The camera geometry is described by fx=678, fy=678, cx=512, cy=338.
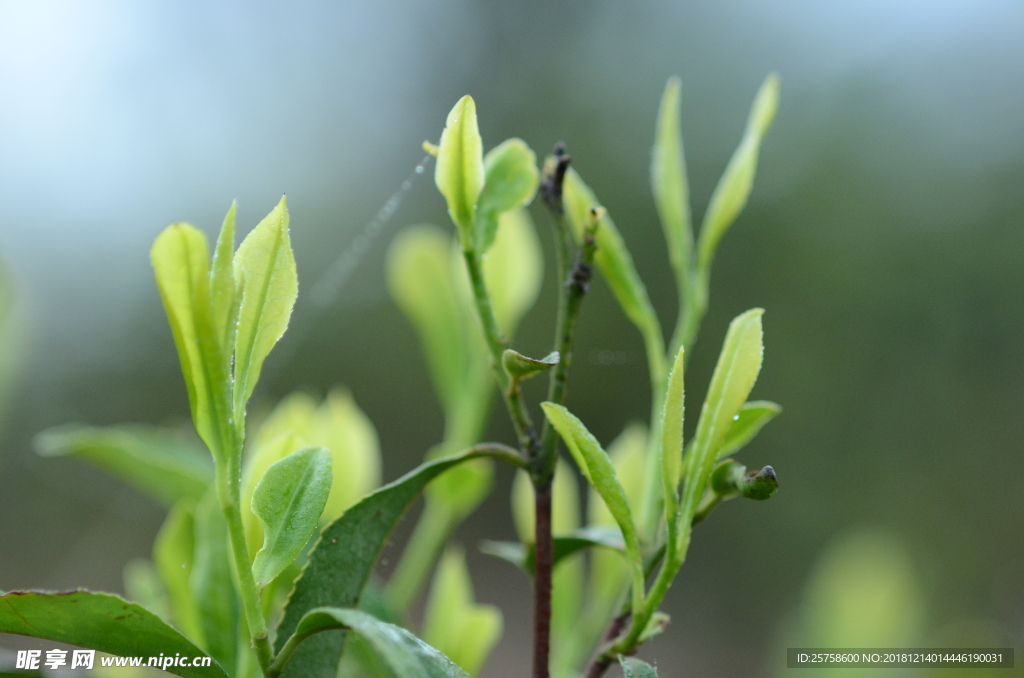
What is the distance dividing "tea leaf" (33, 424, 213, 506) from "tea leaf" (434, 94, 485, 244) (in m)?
0.23

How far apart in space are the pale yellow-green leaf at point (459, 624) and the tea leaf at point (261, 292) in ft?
0.82

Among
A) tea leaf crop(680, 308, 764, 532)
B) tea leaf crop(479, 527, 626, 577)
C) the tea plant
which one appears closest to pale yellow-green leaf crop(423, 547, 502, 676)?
the tea plant

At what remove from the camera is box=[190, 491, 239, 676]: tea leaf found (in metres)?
0.32

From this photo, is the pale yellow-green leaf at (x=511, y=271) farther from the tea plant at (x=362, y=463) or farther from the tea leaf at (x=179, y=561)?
the tea leaf at (x=179, y=561)

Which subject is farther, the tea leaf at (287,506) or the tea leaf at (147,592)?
the tea leaf at (147,592)

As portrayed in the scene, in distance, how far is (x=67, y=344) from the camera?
3990mm

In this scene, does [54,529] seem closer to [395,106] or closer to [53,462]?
[53,462]

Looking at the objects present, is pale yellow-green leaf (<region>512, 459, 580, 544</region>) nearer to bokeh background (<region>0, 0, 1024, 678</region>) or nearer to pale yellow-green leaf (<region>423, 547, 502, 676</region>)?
pale yellow-green leaf (<region>423, 547, 502, 676</region>)

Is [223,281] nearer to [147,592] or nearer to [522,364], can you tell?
[522,364]

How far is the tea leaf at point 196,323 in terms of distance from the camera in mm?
203

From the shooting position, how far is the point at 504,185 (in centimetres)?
30

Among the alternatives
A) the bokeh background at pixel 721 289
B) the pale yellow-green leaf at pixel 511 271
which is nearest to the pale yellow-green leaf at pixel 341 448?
the pale yellow-green leaf at pixel 511 271

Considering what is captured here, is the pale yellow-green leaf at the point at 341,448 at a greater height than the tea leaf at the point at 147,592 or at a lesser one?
greater

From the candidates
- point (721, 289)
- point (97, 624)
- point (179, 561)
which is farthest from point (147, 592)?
point (721, 289)
